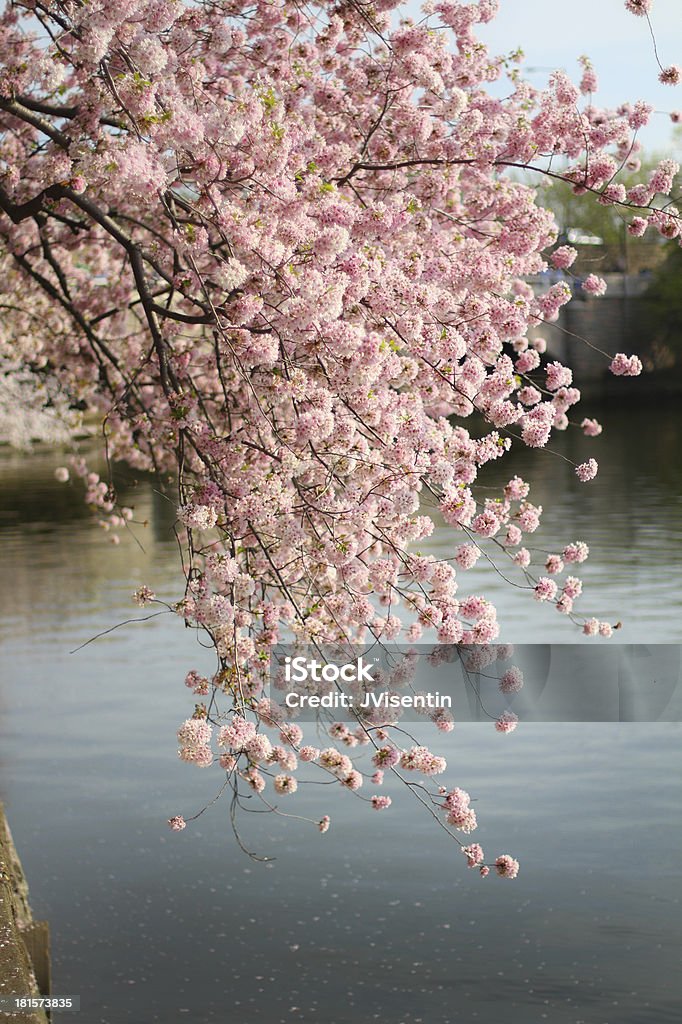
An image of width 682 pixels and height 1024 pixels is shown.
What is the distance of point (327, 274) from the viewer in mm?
5449

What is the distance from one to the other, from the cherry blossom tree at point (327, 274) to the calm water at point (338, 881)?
1812 mm

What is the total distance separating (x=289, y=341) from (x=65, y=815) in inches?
248

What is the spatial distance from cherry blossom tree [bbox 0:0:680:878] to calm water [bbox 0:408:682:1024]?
1812 millimetres

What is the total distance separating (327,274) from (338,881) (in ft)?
16.6

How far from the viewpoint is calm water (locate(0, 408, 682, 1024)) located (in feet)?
25.4

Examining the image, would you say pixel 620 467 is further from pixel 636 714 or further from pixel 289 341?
pixel 289 341

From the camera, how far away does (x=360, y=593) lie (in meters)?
5.95
